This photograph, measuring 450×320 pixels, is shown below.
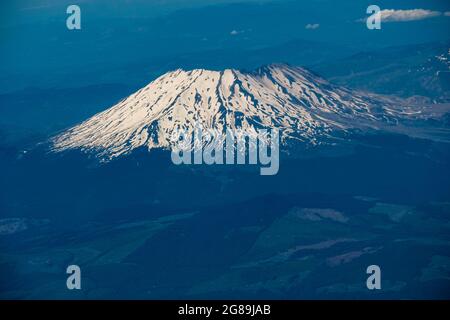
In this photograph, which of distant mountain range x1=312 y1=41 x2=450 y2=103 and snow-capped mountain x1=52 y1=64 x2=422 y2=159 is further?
distant mountain range x1=312 y1=41 x2=450 y2=103

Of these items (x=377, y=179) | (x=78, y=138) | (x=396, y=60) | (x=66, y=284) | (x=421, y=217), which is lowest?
(x=66, y=284)

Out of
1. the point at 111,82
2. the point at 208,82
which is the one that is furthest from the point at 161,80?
the point at 111,82

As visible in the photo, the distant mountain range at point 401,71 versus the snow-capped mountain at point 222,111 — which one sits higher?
the distant mountain range at point 401,71

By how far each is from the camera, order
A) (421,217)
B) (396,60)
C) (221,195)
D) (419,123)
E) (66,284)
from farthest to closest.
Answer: (396,60)
(419,123)
(221,195)
(421,217)
(66,284)

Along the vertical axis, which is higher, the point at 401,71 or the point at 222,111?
the point at 401,71

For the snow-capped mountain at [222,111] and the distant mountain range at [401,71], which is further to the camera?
the distant mountain range at [401,71]

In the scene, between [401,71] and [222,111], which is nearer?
[222,111]

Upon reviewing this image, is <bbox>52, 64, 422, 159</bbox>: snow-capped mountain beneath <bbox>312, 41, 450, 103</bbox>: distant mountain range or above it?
beneath

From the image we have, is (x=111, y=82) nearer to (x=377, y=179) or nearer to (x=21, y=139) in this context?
(x=21, y=139)
